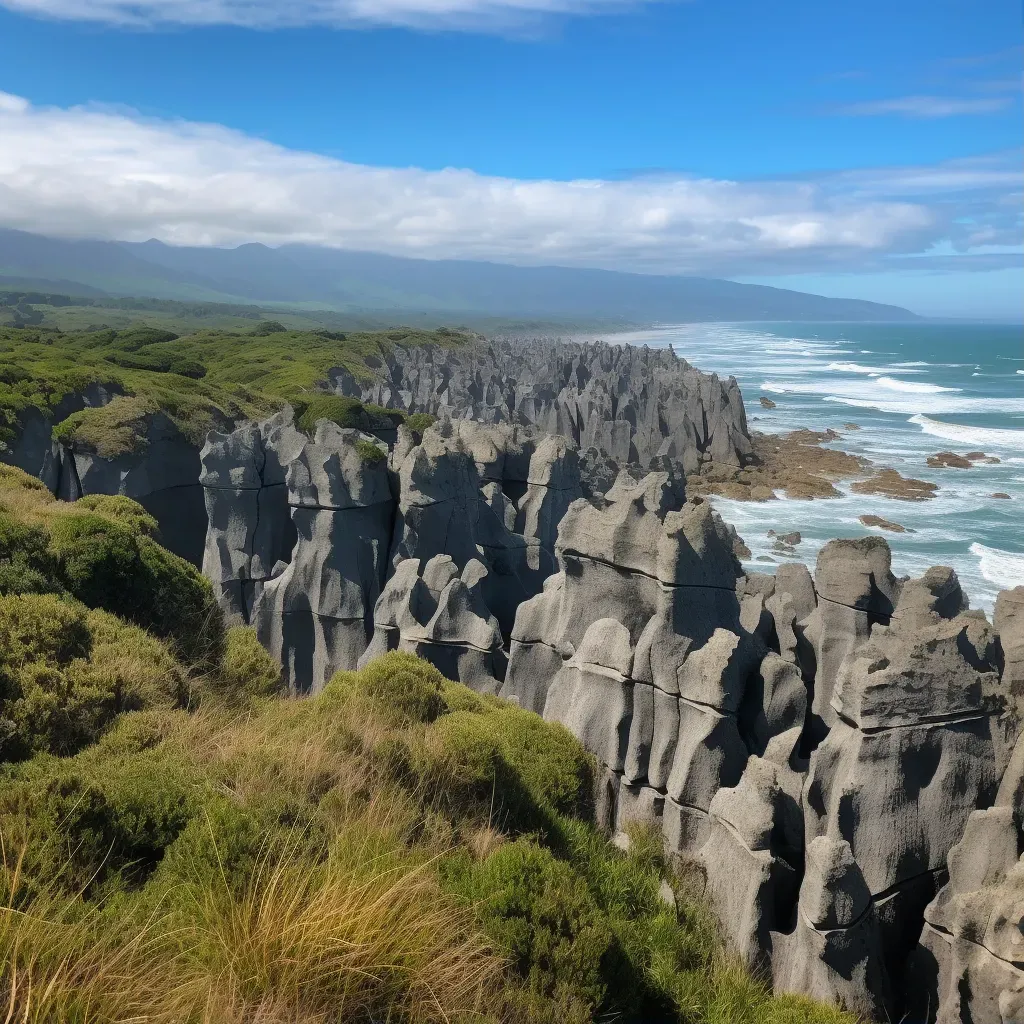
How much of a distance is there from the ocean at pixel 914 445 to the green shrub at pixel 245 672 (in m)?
19.7

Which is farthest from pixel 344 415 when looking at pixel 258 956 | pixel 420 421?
pixel 258 956

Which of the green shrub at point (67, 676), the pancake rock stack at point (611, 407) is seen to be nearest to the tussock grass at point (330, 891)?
the green shrub at point (67, 676)

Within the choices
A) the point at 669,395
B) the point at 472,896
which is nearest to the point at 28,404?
the point at 472,896

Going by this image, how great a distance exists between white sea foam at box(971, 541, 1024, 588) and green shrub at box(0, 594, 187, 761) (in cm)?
2462

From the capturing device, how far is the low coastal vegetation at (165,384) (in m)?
20.3

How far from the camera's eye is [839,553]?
10.3 m

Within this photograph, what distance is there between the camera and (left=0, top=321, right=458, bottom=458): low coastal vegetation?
798 inches

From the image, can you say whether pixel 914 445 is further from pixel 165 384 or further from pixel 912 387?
pixel 912 387

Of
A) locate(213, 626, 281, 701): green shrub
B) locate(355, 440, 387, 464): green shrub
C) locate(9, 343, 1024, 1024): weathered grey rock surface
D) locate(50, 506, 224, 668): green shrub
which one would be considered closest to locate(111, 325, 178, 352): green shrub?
locate(9, 343, 1024, 1024): weathered grey rock surface

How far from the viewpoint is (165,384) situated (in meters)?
31.8

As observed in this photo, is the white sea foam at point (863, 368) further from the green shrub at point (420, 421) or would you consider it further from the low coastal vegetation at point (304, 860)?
the low coastal vegetation at point (304, 860)

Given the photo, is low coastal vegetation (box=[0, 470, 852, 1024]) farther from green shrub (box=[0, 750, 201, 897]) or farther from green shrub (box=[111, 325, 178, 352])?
green shrub (box=[111, 325, 178, 352])

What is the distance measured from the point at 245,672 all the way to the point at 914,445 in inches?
2002

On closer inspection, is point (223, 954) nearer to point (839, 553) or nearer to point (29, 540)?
point (29, 540)
